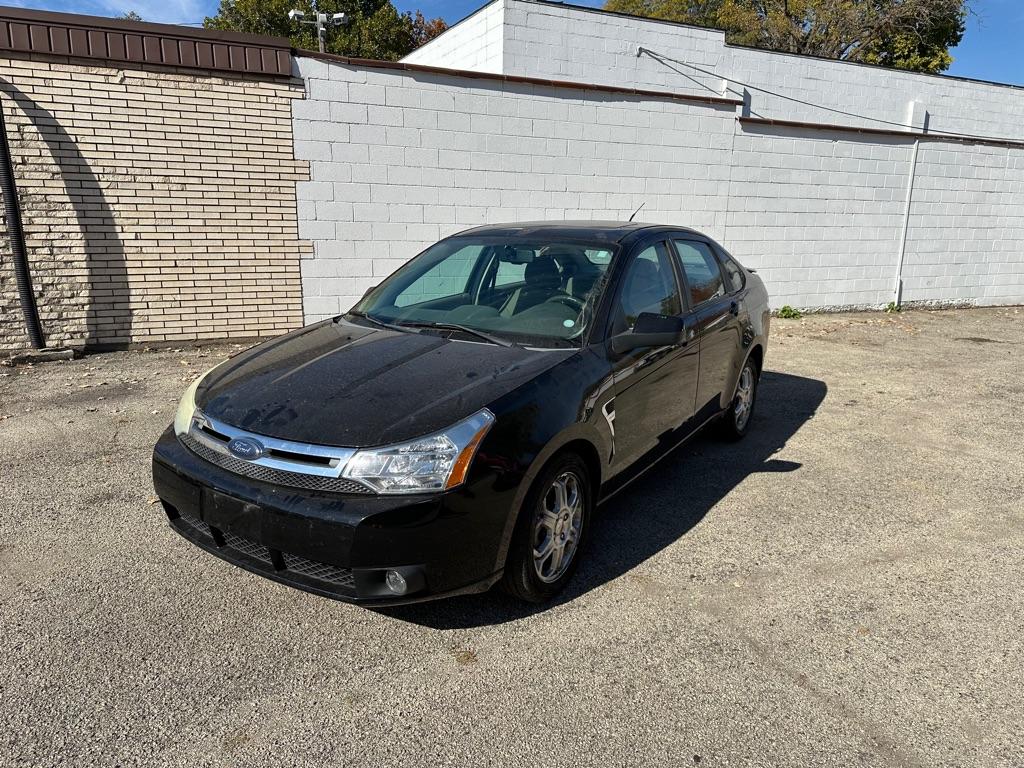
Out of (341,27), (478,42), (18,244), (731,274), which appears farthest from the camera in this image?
(341,27)

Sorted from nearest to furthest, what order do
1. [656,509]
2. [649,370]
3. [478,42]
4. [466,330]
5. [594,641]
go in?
[594,641] < [466,330] < [649,370] < [656,509] < [478,42]

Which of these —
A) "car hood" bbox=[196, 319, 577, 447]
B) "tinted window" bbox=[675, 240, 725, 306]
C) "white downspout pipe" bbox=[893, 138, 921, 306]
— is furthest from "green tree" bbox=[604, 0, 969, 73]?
"car hood" bbox=[196, 319, 577, 447]

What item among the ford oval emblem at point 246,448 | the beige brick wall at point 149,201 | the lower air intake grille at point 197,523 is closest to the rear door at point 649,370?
the ford oval emblem at point 246,448

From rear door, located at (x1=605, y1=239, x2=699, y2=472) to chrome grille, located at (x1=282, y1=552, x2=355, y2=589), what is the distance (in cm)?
135

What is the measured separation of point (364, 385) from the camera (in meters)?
2.92

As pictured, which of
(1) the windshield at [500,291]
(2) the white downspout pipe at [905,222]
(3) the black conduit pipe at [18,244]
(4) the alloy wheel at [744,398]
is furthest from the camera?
(2) the white downspout pipe at [905,222]

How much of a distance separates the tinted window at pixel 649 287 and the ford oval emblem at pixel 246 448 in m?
1.83

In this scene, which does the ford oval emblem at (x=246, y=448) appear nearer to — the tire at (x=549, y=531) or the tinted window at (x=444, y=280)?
the tire at (x=549, y=531)

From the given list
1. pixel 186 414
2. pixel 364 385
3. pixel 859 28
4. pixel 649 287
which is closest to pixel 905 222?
pixel 649 287

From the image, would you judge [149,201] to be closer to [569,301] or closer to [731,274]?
[569,301]

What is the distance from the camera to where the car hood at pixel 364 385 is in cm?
264

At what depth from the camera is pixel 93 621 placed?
114 inches

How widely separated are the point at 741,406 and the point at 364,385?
3.25 metres

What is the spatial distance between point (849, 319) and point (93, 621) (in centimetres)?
1124
